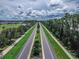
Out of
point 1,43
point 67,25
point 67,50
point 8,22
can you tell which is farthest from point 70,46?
point 8,22

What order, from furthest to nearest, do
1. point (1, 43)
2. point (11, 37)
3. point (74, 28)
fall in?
point (11, 37), point (74, 28), point (1, 43)

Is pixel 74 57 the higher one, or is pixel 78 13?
pixel 78 13

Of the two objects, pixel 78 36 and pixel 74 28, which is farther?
pixel 74 28

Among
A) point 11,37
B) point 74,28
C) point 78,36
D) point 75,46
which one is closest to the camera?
point 75,46

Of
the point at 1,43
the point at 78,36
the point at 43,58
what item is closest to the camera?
the point at 43,58

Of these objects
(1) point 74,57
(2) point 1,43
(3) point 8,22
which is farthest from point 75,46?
(3) point 8,22

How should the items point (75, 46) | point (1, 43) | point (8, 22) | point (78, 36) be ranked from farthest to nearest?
point (8, 22) < point (1, 43) < point (78, 36) < point (75, 46)

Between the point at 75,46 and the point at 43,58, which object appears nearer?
the point at 43,58

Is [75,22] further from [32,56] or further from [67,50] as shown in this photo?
[32,56]

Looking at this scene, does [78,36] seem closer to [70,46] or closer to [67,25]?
[70,46]
